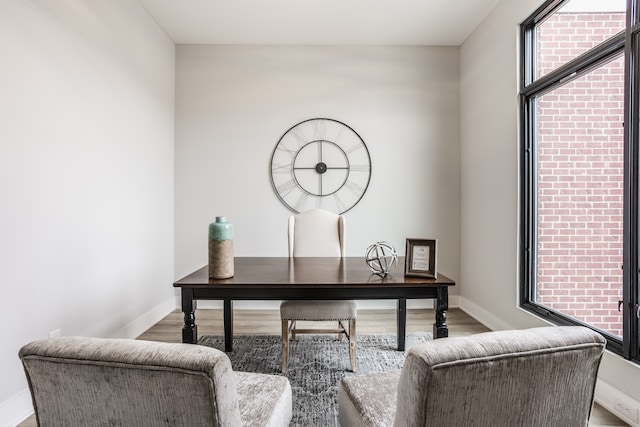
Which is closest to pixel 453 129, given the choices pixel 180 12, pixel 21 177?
pixel 180 12

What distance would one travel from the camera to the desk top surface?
182cm

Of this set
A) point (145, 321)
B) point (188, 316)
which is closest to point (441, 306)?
point (188, 316)

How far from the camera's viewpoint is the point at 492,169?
128 inches

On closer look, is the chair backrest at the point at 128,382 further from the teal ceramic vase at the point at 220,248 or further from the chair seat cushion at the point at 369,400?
the teal ceramic vase at the point at 220,248

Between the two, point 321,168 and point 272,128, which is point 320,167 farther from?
point 272,128

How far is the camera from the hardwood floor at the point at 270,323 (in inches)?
124

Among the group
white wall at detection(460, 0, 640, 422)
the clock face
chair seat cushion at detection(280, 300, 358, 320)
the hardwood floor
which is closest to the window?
white wall at detection(460, 0, 640, 422)

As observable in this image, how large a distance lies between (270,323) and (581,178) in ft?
8.67

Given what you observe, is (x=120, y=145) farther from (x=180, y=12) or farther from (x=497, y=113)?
(x=497, y=113)

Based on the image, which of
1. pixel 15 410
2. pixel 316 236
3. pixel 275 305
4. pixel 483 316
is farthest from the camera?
pixel 275 305

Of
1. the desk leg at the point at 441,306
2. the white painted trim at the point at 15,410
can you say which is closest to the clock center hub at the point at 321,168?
the desk leg at the point at 441,306

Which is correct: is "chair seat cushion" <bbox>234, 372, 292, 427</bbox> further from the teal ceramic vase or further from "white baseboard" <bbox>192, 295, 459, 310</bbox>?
"white baseboard" <bbox>192, 295, 459, 310</bbox>

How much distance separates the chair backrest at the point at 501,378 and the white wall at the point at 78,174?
77.3 inches

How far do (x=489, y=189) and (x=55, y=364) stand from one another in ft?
10.8
